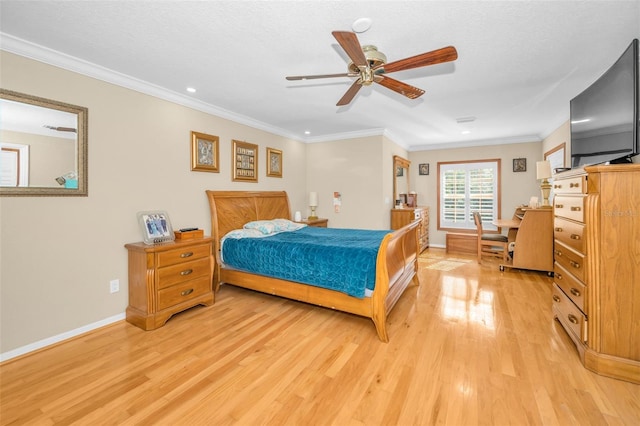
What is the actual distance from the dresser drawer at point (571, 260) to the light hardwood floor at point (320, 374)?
65 cm

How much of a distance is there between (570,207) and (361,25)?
227cm

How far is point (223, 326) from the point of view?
109 inches

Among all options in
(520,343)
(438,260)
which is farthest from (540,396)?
(438,260)

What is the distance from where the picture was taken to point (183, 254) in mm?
2975

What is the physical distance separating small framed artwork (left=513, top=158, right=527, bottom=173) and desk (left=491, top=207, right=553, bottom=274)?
2.18m

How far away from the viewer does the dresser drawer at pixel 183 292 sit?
278 centimetres

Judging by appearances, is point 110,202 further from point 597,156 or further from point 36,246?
point 597,156

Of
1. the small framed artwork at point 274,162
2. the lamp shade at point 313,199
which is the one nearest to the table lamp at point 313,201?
the lamp shade at point 313,199

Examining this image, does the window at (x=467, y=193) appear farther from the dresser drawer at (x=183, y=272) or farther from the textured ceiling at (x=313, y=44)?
the dresser drawer at (x=183, y=272)

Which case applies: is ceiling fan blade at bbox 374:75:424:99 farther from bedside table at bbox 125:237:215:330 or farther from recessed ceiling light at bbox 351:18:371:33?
bedside table at bbox 125:237:215:330

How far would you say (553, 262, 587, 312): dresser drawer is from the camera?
2.07 metres

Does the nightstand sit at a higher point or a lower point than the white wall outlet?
higher

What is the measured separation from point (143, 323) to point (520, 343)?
351cm

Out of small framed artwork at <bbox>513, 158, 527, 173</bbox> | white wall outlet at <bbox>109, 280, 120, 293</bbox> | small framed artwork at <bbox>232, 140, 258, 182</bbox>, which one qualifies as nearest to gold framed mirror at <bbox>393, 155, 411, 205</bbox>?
small framed artwork at <bbox>513, 158, 527, 173</bbox>
